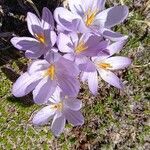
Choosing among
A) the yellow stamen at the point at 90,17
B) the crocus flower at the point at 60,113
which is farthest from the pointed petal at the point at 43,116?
the yellow stamen at the point at 90,17

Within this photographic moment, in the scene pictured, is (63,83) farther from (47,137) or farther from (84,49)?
(47,137)

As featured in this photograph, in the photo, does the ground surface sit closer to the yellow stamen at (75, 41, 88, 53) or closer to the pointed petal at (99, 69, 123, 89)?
the pointed petal at (99, 69, 123, 89)

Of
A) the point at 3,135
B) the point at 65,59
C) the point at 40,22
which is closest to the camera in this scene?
the point at 65,59

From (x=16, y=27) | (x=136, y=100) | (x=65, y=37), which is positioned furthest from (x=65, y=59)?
(x=136, y=100)

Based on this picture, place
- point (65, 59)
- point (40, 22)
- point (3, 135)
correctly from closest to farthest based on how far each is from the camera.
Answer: point (65, 59) → point (40, 22) → point (3, 135)

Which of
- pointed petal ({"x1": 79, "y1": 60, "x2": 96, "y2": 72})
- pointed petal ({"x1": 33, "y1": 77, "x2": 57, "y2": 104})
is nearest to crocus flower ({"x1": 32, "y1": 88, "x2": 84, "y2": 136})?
pointed petal ({"x1": 33, "y1": 77, "x2": 57, "y2": 104})

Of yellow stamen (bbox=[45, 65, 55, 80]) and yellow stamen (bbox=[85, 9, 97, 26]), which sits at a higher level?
yellow stamen (bbox=[85, 9, 97, 26])

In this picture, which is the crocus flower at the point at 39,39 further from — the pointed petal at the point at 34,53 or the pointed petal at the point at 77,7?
the pointed petal at the point at 77,7
